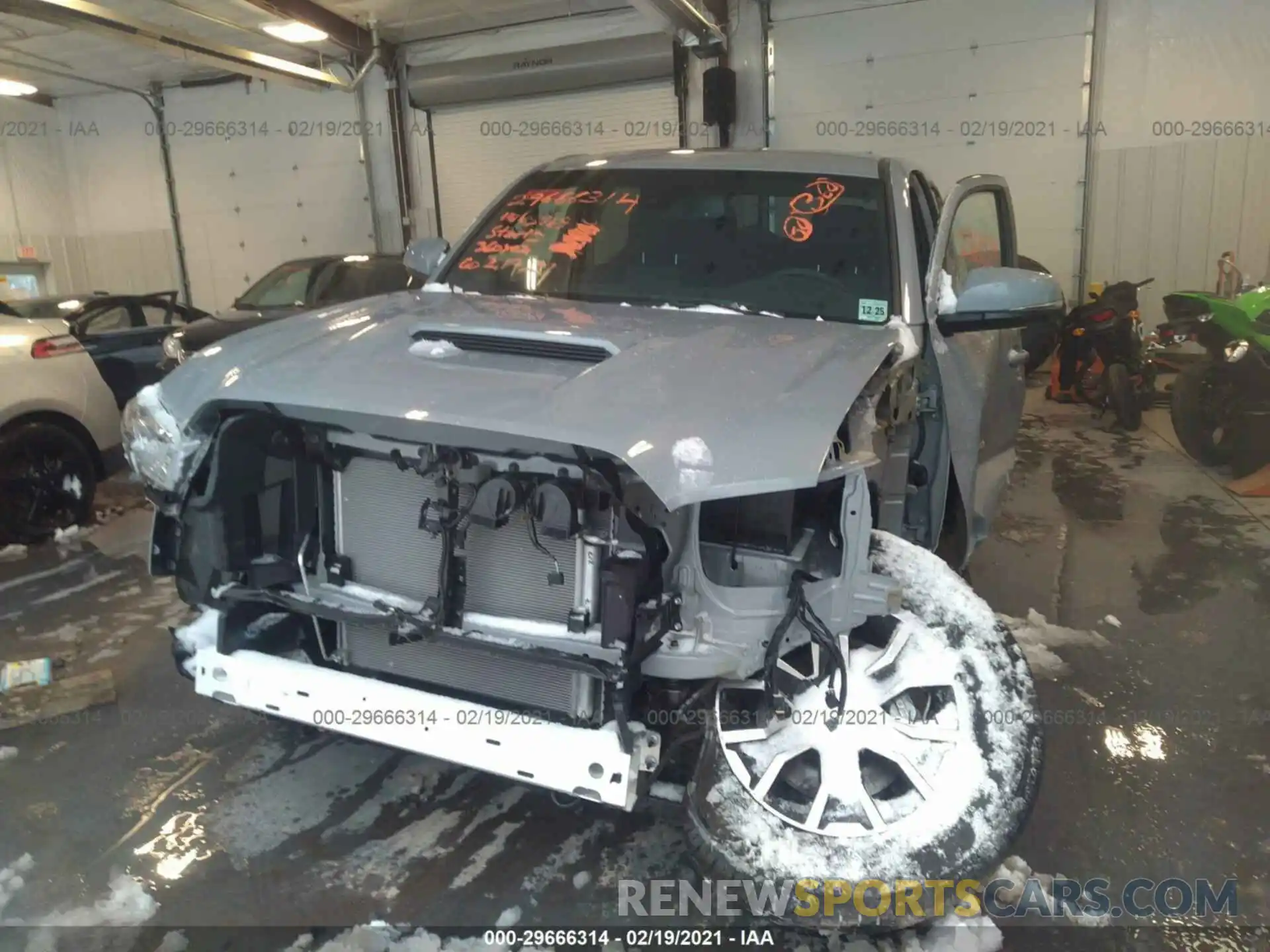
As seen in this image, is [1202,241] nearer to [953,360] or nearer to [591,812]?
[953,360]

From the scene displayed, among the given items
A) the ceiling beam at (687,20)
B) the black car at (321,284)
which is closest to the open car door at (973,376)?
the ceiling beam at (687,20)

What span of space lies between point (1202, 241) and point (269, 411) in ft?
31.4

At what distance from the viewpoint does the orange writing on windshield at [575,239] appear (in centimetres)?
306

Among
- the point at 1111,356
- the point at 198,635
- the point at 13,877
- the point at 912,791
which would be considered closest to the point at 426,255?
the point at 198,635

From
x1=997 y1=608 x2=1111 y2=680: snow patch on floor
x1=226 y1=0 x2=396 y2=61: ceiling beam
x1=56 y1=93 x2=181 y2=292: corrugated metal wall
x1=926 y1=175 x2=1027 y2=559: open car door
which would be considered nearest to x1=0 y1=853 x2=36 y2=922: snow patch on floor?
x1=926 y1=175 x2=1027 y2=559: open car door

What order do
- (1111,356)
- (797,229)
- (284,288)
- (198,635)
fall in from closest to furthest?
(198,635), (797,229), (284,288), (1111,356)

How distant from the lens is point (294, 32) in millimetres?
9250

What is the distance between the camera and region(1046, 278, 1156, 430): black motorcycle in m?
7.42

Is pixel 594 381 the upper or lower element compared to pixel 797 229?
lower

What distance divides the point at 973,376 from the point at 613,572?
176 centimetres

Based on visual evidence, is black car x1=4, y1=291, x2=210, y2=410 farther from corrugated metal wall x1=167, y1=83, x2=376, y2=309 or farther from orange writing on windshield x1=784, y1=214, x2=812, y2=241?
corrugated metal wall x1=167, y1=83, x2=376, y2=309

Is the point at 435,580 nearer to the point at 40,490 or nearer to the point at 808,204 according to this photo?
the point at 808,204

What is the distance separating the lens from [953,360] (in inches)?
113

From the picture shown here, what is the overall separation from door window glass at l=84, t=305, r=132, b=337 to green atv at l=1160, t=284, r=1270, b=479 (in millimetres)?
7422
